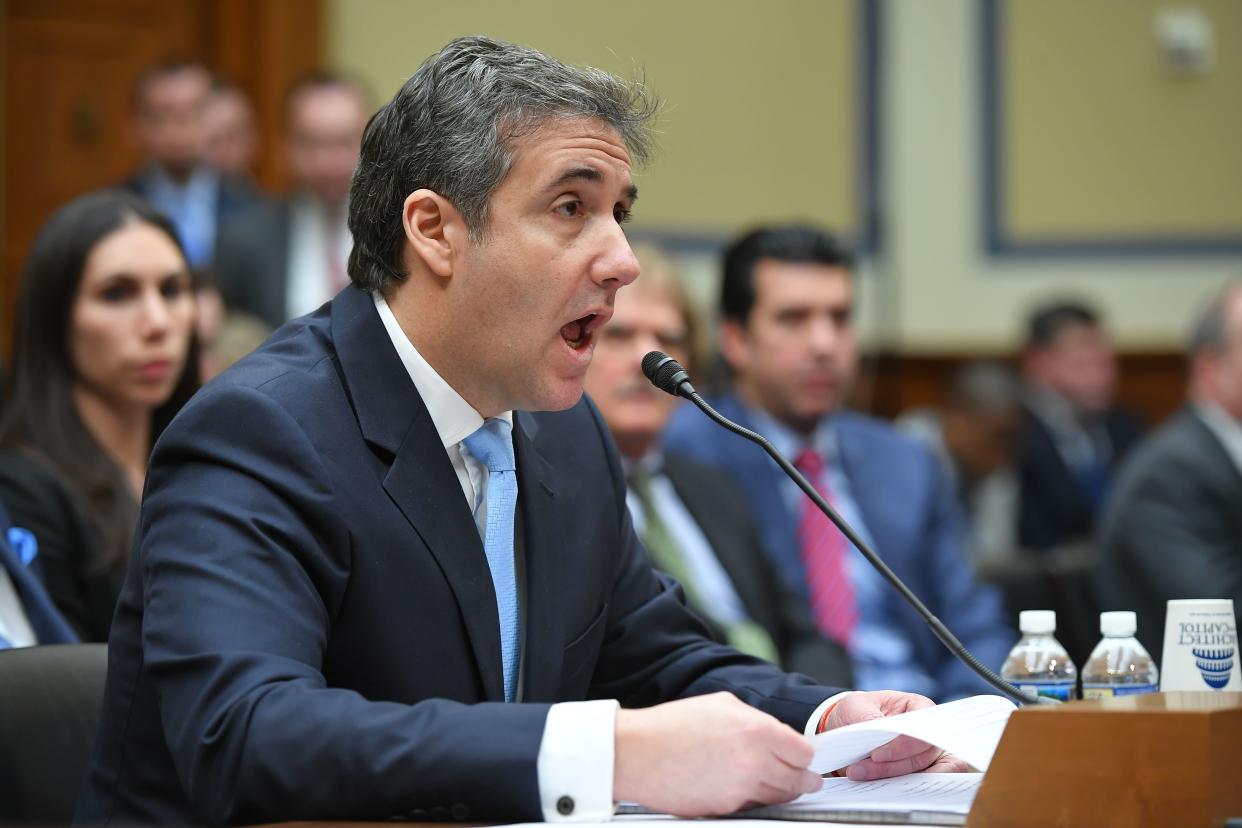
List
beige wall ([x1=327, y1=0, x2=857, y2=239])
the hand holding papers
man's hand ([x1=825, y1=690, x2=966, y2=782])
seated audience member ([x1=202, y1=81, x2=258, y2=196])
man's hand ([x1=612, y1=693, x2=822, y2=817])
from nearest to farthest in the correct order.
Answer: man's hand ([x1=612, y1=693, x2=822, y2=817]), the hand holding papers, man's hand ([x1=825, y1=690, x2=966, y2=782]), seated audience member ([x1=202, y1=81, x2=258, y2=196]), beige wall ([x1=327, y1=0, x2=857, y2=239])

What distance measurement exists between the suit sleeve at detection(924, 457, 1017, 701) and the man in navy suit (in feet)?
5.59

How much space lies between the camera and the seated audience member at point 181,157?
5145 millimetres

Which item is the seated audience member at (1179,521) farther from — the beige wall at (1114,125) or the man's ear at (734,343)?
the beige wall at (1114,125)

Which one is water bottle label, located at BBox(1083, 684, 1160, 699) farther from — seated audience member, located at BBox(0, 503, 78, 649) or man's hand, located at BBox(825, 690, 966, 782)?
seated audience member, located at BBox(0, 503, 78, 649)

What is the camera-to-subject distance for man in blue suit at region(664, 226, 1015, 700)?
3.57 m

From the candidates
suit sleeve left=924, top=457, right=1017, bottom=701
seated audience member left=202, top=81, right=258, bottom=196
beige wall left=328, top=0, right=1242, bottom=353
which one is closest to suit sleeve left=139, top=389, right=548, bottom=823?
suit sleeve left=924, top=457, right=1017, bottom=701

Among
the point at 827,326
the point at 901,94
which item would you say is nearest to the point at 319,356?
the point at 827,326

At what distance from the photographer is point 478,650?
165 cm

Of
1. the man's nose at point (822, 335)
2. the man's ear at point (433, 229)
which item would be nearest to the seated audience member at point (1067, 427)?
the man's nose at point (822, 335)

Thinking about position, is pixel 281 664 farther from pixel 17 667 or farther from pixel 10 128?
pixel 10 128

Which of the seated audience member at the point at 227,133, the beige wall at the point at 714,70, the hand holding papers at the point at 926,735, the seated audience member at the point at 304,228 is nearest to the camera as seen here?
the hand holding papers at the point at 926,735

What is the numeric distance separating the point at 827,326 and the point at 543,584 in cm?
227

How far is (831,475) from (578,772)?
8.31ft

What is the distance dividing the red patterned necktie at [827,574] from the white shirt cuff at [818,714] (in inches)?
68.4
